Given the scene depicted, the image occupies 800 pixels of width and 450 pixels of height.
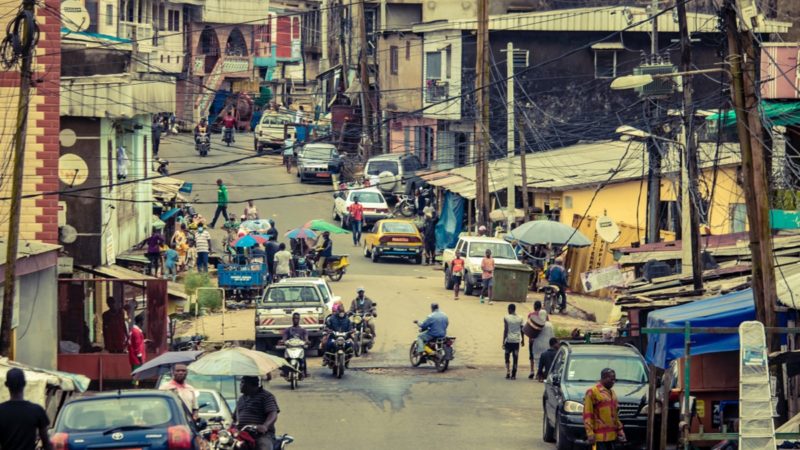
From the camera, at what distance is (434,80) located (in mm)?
65125

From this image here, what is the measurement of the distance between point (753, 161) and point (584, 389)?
15.4 feet

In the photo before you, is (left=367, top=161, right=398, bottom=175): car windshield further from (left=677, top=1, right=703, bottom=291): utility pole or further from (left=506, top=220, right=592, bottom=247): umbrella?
(left=677, top=1, right=703, bottom=291): utility pole

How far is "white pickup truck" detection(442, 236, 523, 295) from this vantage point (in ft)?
140

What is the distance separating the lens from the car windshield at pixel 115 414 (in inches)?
649

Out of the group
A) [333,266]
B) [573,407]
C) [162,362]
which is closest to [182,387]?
[162,362]

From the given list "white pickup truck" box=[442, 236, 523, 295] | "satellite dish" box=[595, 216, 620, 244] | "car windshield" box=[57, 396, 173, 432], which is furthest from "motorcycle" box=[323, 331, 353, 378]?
"car windshield" box=[57, 396, 173, 432]

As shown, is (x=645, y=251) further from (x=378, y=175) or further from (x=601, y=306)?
(x=378, y=175)

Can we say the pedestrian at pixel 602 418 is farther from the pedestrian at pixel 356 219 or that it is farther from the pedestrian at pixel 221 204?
the pedestrian at pixel 221 204

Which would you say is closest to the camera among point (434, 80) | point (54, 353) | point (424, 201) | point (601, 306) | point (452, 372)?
point (54, 353)

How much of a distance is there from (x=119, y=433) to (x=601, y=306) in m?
25.9

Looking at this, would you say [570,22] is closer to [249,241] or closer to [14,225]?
[249,241]

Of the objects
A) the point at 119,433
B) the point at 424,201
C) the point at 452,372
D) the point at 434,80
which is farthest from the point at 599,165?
the point at 119,433

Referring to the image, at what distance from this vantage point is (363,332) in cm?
3459

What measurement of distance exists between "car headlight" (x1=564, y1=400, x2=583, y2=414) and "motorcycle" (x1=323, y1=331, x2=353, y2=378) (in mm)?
9728
